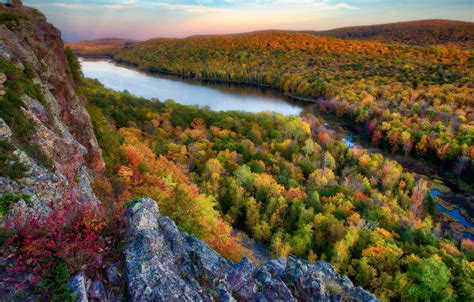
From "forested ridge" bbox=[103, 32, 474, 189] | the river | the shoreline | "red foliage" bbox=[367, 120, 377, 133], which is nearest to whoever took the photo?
the shoreline

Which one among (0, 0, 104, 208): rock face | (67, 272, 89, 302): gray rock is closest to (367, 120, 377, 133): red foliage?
(0, 0, 104, 208): rock face

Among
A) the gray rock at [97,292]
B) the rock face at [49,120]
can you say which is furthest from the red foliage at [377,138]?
the gray rock at [97,292]

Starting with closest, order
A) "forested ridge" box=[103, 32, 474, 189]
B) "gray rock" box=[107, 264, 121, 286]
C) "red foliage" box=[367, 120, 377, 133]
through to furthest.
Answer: "gray rock" box=[107, 264, 121, 286] → "forested ridge" box=[103, 32, 474, 189] → "red foliage" box=[367, 120, 377, 133]

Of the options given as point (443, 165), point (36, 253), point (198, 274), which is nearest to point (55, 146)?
point (36, 253)

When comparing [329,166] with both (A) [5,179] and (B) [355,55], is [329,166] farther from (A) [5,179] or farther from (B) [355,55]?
(B) [355,55]

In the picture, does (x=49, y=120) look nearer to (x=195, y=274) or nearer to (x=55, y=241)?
(x=55, y=241)

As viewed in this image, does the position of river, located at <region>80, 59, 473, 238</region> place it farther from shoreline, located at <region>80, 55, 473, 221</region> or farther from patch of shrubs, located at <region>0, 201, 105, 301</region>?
patch of shrubs, located at <region>0, 201, 105, 301</region>

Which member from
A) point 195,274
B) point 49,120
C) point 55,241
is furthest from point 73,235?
point 49,120
